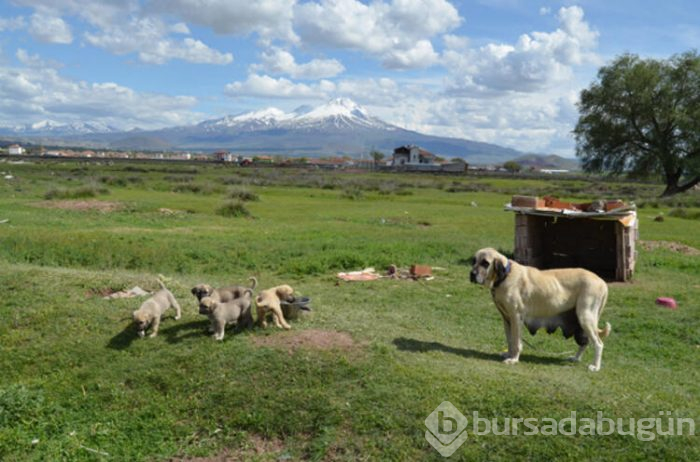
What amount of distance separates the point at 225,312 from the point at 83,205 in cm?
2565

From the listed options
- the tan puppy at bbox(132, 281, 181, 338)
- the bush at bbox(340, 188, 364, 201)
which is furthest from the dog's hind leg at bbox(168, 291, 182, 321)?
the bush at bbox(340, 188, 364, 201)

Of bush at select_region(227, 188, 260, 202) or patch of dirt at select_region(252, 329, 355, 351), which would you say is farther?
bush at select_region(227, 188, 260, 202)

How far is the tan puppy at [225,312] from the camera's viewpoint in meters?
8.37

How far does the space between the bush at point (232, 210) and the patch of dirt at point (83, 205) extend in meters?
5.15

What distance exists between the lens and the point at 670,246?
21.8 metres

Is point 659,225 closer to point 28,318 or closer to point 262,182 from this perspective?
point 28,318

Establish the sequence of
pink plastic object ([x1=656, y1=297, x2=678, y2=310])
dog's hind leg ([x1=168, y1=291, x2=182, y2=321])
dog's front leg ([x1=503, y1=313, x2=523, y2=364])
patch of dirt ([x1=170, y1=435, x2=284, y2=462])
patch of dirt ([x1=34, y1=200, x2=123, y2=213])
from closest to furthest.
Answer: patch of dirt ([x1=170, y1=435, x2=284, y2=462]), dog's front leg ([x1=503, y1=313, x2=523, y2=364]), dog's hind leg ([x1=168, y1=291, x2=182, y2=321]), pink plastic object ([x1=656, y1=297, x2=678, y2=310]), patch of dirt ([x1=34, y1=200, x2=123, y2=213])

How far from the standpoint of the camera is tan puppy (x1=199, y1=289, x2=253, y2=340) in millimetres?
8367

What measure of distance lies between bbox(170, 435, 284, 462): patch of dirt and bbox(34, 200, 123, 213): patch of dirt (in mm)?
24345

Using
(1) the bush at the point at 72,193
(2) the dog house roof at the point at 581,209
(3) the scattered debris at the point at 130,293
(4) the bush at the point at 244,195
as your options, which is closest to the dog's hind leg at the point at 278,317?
(3) the scattered debris at the point at 130,293

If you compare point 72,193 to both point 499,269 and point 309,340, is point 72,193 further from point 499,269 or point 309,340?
point 499,269

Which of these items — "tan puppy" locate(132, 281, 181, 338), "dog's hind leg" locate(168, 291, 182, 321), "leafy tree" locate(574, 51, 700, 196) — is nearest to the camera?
"tan puppy" locate(132, 281, 181, 338)

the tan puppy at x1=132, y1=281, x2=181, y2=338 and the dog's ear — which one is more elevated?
the dog's ear

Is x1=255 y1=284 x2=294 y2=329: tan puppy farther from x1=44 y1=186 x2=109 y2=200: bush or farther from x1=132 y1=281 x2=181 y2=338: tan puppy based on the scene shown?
x1=44 y1=186 x2=109 y2=200: bush
